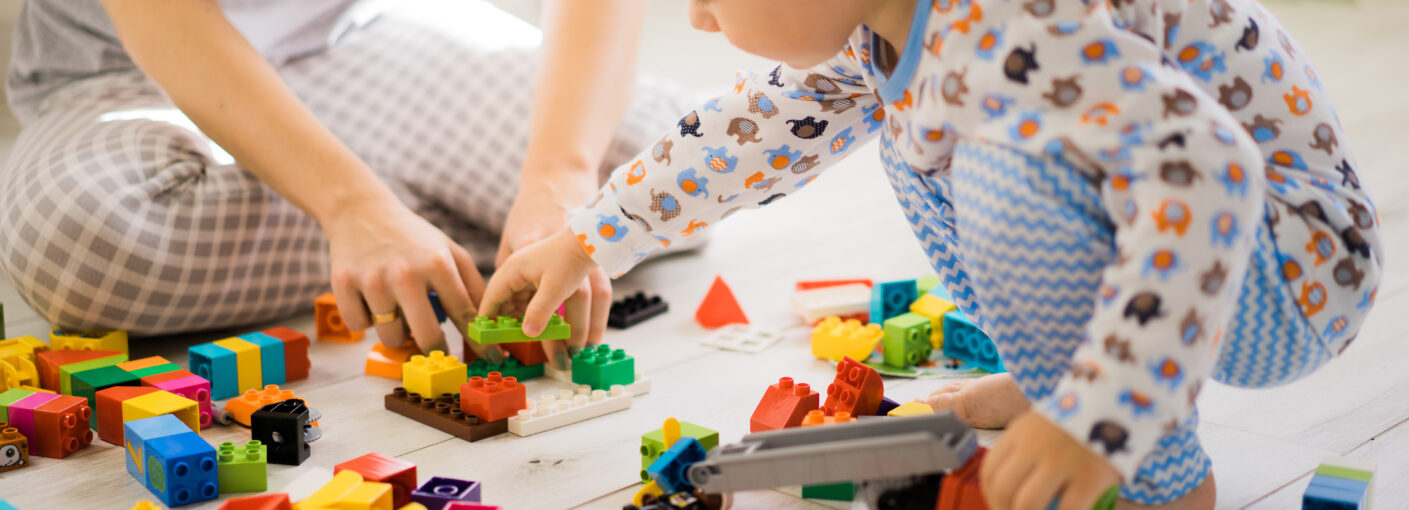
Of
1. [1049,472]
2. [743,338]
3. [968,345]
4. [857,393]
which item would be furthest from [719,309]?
[1049,472]

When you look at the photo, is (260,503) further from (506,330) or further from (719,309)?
(719,309)

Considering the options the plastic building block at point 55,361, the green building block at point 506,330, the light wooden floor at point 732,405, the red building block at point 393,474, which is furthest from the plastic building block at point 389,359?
the red building block at point 393,474

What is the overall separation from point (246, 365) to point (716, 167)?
1.60ft

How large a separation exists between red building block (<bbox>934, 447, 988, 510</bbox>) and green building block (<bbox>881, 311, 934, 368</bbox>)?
42cm

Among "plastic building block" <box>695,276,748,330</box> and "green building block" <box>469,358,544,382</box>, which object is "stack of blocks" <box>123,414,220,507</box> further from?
"plastic building block" <box>695,276,748,330</box>

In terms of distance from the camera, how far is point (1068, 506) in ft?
1.96

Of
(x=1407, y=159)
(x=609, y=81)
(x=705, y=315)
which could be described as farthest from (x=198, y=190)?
(x=1407, y=159)

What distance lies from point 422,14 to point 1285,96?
4.18ft

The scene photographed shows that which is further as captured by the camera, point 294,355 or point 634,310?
point 634,310

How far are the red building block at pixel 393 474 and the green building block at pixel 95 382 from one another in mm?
312

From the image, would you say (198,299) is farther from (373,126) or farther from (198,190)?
(373,126)

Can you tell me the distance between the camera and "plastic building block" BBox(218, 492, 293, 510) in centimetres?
73

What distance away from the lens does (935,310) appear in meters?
1.16

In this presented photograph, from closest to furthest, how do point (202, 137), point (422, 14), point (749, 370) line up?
point (749, 370), point (202, 137), point (422, 14)
